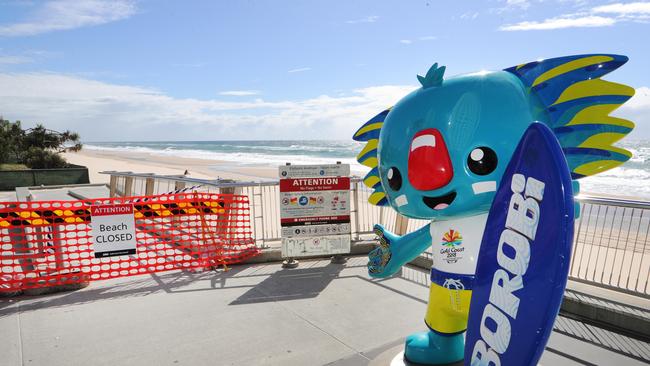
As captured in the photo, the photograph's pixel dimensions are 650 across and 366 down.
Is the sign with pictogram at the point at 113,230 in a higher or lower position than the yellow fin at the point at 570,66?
lower

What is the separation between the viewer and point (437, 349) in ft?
11.5

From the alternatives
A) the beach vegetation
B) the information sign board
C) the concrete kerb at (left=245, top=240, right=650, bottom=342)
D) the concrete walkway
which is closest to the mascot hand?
the concrete walkway

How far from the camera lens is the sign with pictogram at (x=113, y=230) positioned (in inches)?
233

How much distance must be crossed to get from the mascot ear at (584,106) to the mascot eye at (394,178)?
1024 millimetres

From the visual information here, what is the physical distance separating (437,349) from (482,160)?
161cm

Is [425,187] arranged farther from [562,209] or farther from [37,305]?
[37,305]

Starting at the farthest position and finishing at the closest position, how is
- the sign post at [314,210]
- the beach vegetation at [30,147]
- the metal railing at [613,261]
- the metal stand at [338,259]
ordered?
the beach vegetation at [30,147] → the metal stand at [338,259] → the sign post at [314,210] → the metal railing at [613,261]

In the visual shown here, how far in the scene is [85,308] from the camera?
522 cm

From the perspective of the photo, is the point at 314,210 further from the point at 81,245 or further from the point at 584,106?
the point at 584,106

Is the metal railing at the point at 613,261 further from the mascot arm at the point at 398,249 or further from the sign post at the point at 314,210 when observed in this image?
the sign post at the point at 314,210

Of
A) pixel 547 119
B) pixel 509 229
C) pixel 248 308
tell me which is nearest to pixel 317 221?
pixel 248 308

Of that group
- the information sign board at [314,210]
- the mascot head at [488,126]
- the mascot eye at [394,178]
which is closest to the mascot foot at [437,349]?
the mascot head at [488,126]

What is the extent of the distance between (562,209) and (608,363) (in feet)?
8.68

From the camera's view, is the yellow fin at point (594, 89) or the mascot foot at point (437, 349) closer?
the yellow fin at point (594, 89)
